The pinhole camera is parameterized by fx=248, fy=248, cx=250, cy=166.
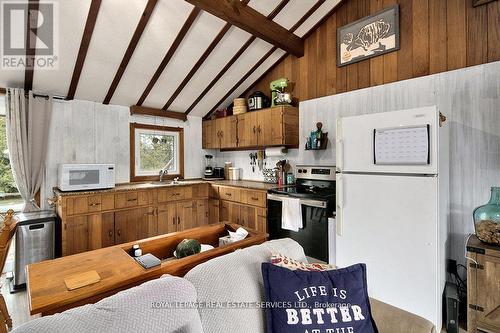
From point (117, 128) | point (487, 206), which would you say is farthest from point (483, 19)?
point (117, 128)

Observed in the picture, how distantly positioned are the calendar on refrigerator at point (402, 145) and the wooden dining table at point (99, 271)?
4.21 feet

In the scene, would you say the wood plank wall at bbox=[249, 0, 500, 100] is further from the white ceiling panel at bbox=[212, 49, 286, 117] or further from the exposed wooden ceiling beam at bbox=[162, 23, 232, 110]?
the exposed wooden ceiling beam at bbox=[162, 23, 232, 110]

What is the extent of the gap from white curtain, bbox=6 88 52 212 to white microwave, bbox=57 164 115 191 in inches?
11.3

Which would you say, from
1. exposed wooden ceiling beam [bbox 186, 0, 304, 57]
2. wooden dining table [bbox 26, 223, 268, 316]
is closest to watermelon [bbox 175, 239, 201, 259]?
wooden dining table [bbox 26, 223, 268, 316]

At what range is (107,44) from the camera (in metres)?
2.93

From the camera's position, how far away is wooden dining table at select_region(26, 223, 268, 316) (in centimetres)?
118

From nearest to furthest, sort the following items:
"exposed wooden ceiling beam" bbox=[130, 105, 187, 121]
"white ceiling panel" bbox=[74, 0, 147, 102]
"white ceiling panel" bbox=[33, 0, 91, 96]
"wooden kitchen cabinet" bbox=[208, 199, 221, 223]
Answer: "white ceiling panel" bbox=[33, 0, 91, 96] → "white ceiling panel" bbox=[74, 0, 147, 102] → "exposed wooden ceiling beam" bbox=[130, 105, 187, 121] → "wooden kitchen cabinet" bbox=[208, 199, 221, 223]

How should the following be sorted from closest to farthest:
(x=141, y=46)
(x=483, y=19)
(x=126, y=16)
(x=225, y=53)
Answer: (x=483, y=19) → (x=126, y=16) → (x=141, y=46) → (x=225, y=53)

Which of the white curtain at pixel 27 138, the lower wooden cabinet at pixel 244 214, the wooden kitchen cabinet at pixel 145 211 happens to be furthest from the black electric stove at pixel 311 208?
the white curtain at pixel 27 138

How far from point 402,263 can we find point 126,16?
141 inches

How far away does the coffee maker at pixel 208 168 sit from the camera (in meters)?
4.87

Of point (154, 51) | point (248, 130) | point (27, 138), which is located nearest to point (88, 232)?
point (27, 138)

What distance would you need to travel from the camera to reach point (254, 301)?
3.66 ft

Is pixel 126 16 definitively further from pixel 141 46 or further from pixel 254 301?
pixel 254 301
